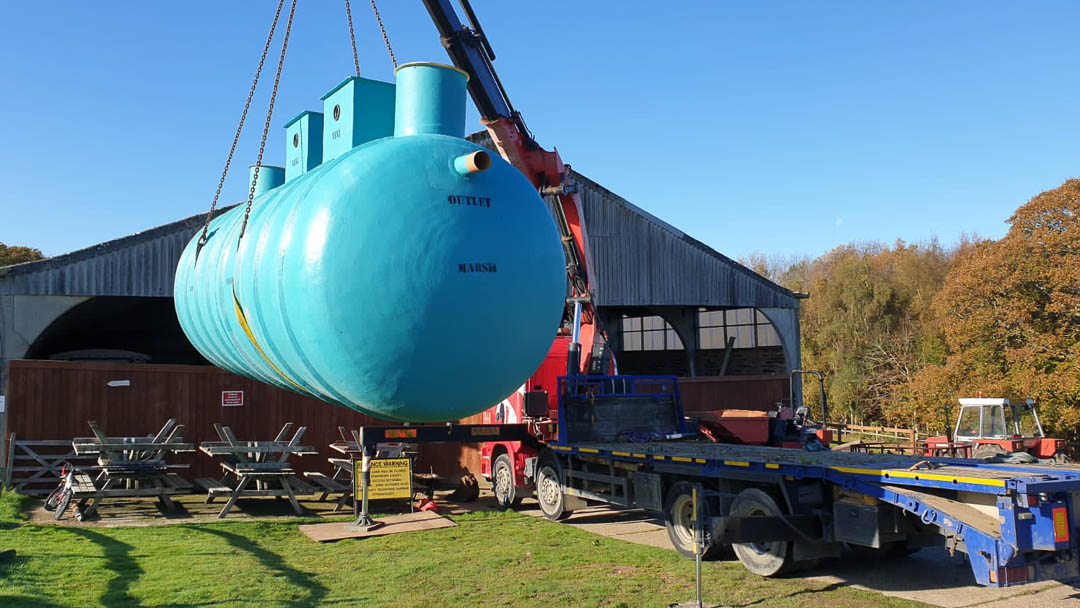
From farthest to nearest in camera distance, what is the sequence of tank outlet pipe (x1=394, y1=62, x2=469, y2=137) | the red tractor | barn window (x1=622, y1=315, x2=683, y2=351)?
barn window (x1=622, y1=315, x2=683, y2=351), the red tractor, tank outlet pipe (x1=394, y1=62, x2=469, y2=137)

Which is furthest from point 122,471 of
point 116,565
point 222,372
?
point 116,565

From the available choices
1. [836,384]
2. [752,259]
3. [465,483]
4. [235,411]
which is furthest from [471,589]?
[752,259]

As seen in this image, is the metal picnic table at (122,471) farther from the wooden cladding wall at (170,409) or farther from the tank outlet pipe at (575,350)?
the tank outlet pipe at (575,350)

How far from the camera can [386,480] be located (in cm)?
1227

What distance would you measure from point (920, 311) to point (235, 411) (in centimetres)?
3308

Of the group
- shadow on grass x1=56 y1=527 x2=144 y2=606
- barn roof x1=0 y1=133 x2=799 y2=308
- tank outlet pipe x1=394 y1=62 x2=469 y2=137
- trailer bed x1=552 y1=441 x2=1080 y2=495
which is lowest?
shadow on grass x1=56 y1=527 x2=144 y2=606

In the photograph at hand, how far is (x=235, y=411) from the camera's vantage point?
1633 cm

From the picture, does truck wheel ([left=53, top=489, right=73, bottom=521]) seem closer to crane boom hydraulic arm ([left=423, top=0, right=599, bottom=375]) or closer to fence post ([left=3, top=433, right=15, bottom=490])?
fence post ([left=3, top=433, right=15, bottom=490])

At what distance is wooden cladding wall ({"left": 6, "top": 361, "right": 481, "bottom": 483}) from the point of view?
49.7 feet

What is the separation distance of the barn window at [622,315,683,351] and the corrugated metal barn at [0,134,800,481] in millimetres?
72

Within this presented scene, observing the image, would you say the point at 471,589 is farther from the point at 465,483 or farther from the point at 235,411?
the point at 235,411

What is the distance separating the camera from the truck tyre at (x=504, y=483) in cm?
1348

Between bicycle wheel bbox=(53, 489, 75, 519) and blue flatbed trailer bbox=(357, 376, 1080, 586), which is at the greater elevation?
blue flatbed trailer bbox=(357, 376, 1080, 586)

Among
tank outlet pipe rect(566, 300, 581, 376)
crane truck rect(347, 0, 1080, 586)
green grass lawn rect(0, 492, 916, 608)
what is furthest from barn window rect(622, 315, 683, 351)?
green grass lawn rect(0, 492, 916, 608)
